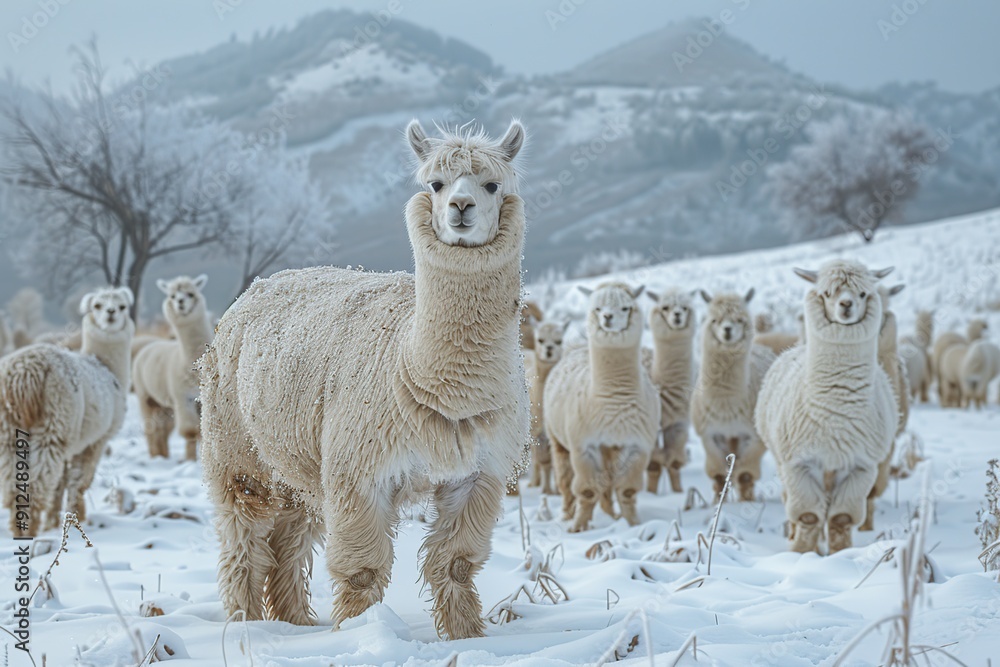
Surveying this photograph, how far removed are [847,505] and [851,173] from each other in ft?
123

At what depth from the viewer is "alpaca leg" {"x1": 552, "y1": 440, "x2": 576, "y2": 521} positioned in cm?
820

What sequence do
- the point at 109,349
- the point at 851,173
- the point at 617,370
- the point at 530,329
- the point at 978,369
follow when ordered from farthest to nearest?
1. the point at 851,173
2. the point at 978,369
3. the point at 530,329
4. the point at 109,349
5. the point at 617,370

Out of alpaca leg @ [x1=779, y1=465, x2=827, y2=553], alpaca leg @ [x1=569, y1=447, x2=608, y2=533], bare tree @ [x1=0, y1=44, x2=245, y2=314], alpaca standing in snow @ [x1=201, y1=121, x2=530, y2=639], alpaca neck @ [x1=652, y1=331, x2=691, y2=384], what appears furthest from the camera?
bare tree @ [x1=0, y1=44, x2=245, y2=314]

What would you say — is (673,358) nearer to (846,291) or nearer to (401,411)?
(846,291)

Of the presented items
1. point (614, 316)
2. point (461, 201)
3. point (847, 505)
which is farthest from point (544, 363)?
point (461, 201)

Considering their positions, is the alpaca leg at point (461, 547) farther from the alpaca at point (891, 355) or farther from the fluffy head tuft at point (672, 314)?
the fluffy head tuft at point (672, 314)

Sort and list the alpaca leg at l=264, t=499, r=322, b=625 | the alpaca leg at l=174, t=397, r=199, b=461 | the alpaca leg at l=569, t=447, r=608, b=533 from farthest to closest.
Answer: the alpaca leg at l=174, t=397, r=199, b=461, the alpaca leg at l=569, t=447, r=608, b=533, the alpaca leg at l=264, t=499, r=322, b=625

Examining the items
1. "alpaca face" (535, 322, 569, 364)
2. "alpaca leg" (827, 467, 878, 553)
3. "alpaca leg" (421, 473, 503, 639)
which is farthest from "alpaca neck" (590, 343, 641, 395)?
"alpaca leg" (421, 473, 503, 639)

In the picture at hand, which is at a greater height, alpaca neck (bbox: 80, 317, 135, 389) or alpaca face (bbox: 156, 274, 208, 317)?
alpaca face (bbox: 156, 274, 208, 317)

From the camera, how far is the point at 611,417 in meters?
7.55

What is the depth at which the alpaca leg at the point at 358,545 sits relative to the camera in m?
3.38

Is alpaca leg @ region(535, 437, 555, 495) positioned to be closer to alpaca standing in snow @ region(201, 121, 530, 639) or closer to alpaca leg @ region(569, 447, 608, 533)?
alpaca leg @ region(569, 447, 608, 533)

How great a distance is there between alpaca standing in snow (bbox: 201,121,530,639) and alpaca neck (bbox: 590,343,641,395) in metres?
3.94

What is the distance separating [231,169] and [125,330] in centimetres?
1663
